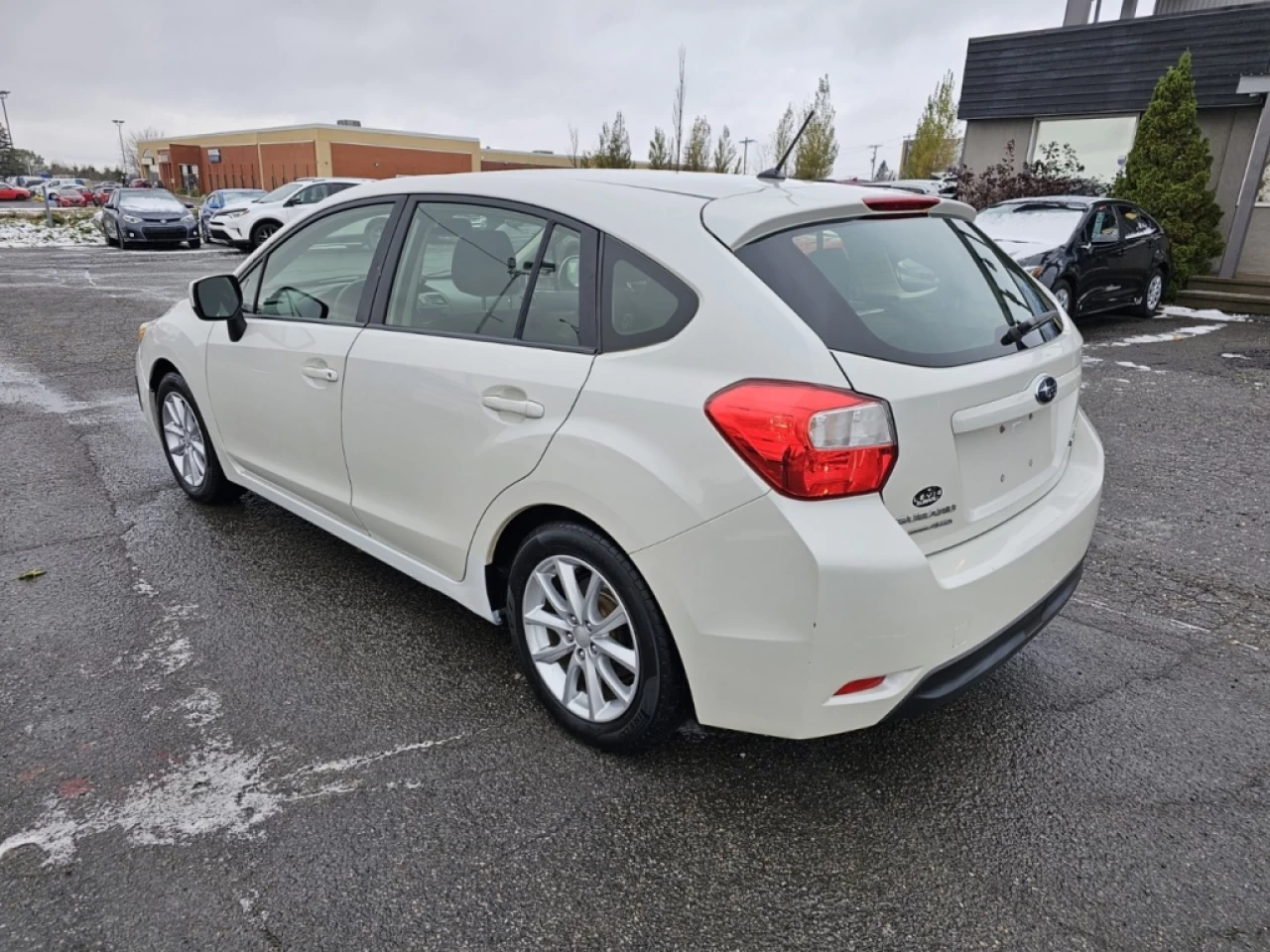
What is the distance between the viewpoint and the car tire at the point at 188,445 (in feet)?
14.7

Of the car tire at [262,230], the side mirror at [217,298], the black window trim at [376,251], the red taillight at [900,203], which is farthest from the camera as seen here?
the car tire at [262,230]

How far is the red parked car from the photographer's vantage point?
52156 millimetres

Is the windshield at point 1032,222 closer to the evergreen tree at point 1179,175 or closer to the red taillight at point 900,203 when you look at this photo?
the evergreen tree at point 1179,175

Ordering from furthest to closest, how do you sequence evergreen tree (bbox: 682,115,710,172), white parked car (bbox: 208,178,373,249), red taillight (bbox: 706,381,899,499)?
evergreen tree (bbox: 682,115,710,172) < white parked car (bbox: 208,178,373,249) < red taillight (bbox: 706,381,899,499)

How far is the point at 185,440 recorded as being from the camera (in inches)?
185

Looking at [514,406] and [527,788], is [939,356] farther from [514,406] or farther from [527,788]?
[527,788]

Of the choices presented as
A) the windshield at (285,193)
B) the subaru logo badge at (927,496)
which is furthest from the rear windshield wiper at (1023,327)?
the windshield at (285,193)

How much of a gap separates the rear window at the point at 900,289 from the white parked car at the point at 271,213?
795 inches

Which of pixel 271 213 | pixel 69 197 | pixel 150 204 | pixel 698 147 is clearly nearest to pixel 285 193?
pixel 271 213

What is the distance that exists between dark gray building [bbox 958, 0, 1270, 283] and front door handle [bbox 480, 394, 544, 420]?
1440 centimetres

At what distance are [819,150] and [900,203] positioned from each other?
107ft

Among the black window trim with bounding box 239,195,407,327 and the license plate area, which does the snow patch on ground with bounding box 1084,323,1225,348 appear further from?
the black window trim with bounding box 239,195,407,327

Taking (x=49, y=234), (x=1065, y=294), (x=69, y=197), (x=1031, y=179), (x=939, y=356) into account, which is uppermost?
(x=1031, y=179)

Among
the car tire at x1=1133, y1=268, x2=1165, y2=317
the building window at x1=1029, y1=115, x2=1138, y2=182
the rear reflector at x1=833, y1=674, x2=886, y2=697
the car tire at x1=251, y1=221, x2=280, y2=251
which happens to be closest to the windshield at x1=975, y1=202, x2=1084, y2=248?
the car tire at x1=1133, y1=268, x2=1165, y2=317
